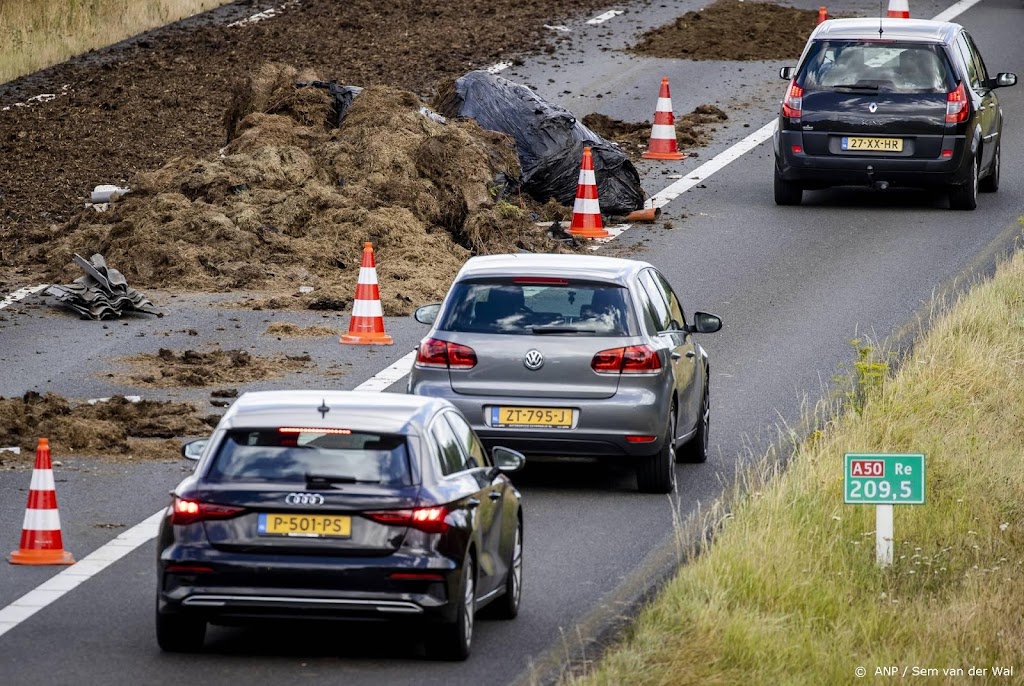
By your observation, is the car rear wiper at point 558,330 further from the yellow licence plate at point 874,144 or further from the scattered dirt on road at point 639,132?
the scattered dirt on road at point 639,132

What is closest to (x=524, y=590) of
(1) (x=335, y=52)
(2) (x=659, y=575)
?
(2) (x=659, y=575)

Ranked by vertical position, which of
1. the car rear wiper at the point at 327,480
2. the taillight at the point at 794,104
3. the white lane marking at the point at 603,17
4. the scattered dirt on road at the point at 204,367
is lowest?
the scattered dirt on road at the point at 204,367

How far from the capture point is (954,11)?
37781 millimetres

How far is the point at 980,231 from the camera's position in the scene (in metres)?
24.1

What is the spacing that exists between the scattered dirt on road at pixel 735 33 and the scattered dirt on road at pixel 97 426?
63.0 ft

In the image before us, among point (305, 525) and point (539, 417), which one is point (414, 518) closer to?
point (305, 525)

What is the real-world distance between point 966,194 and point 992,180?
1549mm

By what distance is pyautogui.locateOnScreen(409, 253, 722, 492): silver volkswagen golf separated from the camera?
13.8 meters

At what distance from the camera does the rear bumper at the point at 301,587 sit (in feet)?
32.1

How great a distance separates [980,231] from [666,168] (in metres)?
4.57

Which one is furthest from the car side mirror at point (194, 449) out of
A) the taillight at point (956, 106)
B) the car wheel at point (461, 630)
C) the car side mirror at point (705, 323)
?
the taillight at point (956, 106)

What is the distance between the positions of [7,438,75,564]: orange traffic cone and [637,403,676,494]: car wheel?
149 inches

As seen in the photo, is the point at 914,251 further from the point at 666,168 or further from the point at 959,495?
the point at 959,495

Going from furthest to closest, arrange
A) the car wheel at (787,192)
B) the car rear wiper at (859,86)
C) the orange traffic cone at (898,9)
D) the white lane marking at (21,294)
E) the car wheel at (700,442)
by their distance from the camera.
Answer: the orange traffic cone at (898,9), the car wheel at (787,192), the car rear wiper at (859,86), the white lane marking at (21,294), the car wheel at (700,442)
